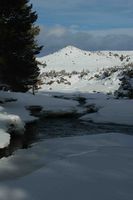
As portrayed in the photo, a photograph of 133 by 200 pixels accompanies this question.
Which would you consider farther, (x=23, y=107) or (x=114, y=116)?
(x=23, y=107)

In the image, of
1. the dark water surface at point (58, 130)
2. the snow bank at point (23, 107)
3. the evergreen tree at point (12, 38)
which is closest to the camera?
the dark water surface at point (58, 130)

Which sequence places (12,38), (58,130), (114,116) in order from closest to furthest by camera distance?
(58,130), (12,38), (114,116)

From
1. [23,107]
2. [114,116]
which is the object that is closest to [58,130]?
[114,116]

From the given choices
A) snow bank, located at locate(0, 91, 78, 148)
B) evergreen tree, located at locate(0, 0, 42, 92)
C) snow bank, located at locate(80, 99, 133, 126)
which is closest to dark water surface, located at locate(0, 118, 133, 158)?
snow bank, located at locate(0, 91, 78, 148)

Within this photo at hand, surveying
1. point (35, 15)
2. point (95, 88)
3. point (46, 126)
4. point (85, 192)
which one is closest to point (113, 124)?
point (46, 126)

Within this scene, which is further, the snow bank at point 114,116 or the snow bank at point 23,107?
the snow bank at point 114,116

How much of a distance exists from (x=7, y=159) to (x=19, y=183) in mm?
4543

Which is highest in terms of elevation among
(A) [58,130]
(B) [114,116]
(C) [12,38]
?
(C) [12,38]

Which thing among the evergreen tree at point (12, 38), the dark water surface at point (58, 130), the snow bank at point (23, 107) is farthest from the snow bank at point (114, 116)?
the evergreen tree at point (12, 38)

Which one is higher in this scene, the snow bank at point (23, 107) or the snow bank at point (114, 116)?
the snow bank at point (23, 107)

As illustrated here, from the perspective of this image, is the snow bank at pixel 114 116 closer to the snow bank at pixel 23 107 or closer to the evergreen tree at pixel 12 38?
the snow bank at pixel 23 107

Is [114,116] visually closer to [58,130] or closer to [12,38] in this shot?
[58,130]

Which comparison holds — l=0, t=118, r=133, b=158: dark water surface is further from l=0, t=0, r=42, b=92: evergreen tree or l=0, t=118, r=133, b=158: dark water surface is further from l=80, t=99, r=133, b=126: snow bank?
l=0, t=0, r=42, b=92: evergreen tree

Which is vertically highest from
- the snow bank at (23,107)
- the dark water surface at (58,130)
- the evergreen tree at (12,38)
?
the evergreen tree at (12,38)
